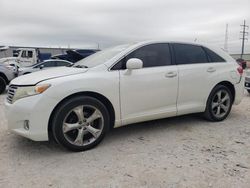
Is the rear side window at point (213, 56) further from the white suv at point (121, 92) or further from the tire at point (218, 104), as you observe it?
the tire at point (218, 104)

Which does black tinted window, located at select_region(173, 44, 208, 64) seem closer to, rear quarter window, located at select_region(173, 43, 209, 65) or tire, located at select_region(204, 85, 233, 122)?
rear quarter window, located at select_region(173, 43, 209, 65)

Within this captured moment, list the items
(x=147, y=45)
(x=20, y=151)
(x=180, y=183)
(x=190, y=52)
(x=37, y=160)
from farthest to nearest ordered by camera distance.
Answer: (x=190, y=52)
(x=147, y=45)
(x=20, y=151)
(x=37, y=160)
(x=180, y=183)

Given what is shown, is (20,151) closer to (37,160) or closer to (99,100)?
(37,160)

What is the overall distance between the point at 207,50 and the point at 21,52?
19.2 metres

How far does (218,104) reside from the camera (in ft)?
14.6

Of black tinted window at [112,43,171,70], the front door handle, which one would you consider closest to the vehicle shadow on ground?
the front door handle

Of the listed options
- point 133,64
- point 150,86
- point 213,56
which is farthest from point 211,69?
point 133,64

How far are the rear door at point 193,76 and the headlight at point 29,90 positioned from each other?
217 cm

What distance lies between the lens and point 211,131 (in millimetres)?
3977

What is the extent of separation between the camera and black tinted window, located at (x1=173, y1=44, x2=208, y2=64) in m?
4.06

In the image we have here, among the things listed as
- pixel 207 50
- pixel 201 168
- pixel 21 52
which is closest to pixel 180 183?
pixel 201 168

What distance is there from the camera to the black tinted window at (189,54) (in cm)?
406

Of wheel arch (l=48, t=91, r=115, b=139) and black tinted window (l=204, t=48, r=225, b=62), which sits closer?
wheel arch (l=48, t=91, r=115, b=139)

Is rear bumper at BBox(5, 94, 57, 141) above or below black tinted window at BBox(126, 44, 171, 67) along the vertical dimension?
below
